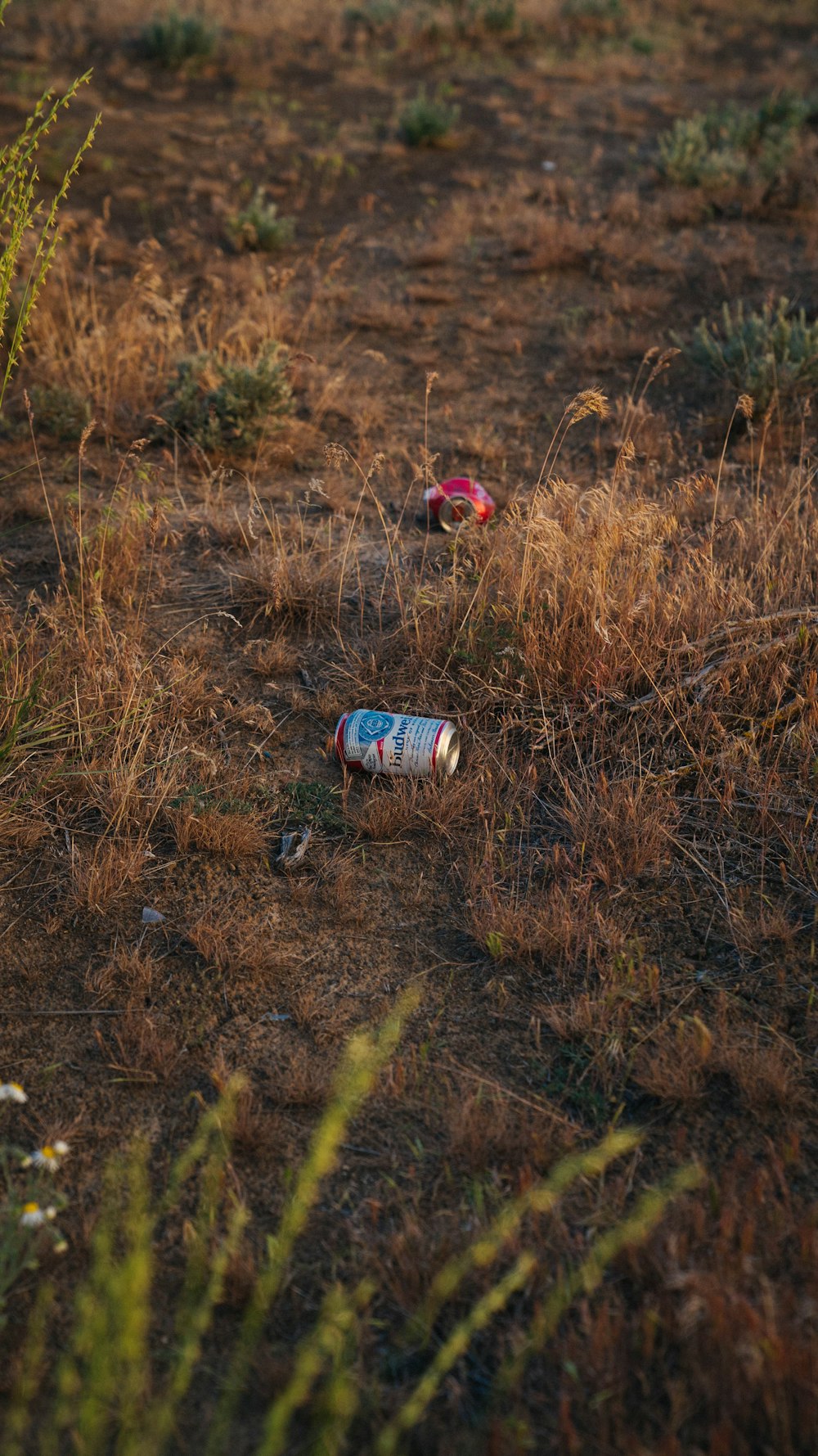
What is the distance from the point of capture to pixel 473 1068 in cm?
247

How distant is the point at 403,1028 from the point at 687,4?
16672 millimetres

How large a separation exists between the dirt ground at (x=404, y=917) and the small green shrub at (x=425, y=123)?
3229 millimetres

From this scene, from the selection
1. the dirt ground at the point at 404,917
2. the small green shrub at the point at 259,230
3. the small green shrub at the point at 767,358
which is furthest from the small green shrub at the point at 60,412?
the small green shrub at the point at 767,358

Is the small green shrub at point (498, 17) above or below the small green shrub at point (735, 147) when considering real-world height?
above

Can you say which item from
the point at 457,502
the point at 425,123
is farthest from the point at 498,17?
the point at 457,502

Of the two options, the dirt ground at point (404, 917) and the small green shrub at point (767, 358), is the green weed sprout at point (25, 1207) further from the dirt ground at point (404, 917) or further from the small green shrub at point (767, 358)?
the small green shrub at point (767, 358)

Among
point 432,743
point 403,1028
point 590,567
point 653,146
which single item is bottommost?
point 403,1028

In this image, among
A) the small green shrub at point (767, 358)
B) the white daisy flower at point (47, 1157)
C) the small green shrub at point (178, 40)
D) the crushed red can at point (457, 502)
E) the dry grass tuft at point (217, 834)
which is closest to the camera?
the white daisy flower at point (47, 1157)

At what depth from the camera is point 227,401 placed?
5.04 metres

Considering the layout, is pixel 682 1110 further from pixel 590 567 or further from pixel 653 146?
pixel 653 146

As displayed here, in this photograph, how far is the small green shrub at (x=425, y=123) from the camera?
9.16 m

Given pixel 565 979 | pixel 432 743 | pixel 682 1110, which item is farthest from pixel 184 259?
pixel 682 1110

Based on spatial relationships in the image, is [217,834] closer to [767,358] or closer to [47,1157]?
[47,1157]

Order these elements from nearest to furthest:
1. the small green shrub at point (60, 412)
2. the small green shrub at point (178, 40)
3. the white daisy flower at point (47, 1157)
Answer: the white daisy flower at point (47, 1157) → the small green shrub at point (60, 412) → the small green shrub at point (178, 40)
